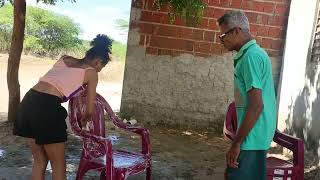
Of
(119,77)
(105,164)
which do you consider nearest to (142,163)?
(105,164)

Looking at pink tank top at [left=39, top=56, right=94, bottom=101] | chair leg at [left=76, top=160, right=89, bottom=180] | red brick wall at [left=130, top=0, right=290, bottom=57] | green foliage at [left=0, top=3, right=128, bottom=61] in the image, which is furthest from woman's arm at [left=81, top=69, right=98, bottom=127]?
green foliage at [left=0, top=3, right=128, bottom=61]

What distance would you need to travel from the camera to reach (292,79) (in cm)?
657

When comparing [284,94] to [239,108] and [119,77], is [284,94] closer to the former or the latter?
[239,108]

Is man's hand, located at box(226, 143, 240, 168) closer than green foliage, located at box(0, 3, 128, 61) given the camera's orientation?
Yes

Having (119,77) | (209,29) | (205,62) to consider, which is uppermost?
(209,29)

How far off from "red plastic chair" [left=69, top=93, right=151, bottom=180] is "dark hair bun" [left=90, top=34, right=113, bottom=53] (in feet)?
1.76

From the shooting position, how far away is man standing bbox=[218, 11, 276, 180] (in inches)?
105

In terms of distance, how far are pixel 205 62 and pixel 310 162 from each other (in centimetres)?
272

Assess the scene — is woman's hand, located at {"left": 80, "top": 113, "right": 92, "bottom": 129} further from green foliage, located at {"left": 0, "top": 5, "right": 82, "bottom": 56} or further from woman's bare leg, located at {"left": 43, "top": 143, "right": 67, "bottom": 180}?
green foliage, located at {"left": 0, "top": 5, "right": 82, "bottom": 56}

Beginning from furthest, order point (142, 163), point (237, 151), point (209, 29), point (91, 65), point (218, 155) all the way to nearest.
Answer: point (209, 29), point (218, 155), point (142, 163), point (91, 65), point (237, 151)

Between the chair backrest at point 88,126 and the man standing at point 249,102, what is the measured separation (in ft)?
4.34

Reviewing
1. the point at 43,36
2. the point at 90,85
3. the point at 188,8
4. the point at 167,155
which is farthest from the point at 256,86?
the point at 43,36

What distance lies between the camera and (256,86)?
104 inches

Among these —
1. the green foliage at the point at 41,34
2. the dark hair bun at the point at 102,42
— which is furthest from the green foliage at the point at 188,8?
the green foliage at the point at 41,34
